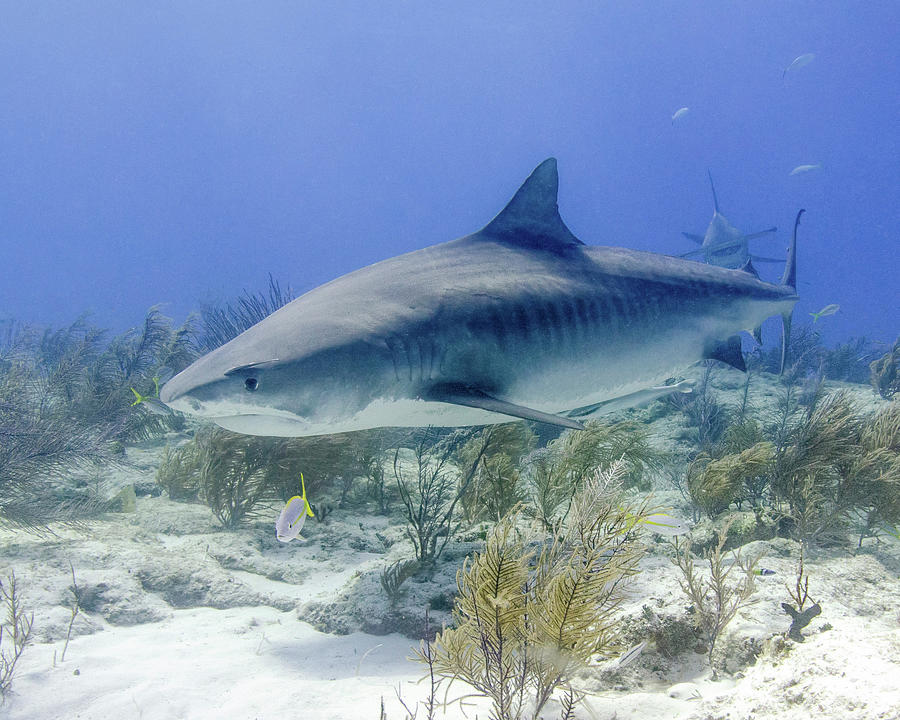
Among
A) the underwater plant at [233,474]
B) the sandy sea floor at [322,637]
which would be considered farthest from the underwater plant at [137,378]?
the sandy sea floor at [322,637]

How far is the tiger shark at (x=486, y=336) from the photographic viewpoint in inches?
114

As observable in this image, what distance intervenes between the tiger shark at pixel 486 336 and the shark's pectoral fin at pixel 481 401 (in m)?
0.01

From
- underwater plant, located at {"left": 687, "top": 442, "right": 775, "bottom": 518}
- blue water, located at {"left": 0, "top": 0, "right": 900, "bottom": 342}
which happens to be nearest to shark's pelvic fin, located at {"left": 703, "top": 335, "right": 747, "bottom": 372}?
underwater plant, located at {"left": 687, "top": 442, "right": 775, "bottom": 518}

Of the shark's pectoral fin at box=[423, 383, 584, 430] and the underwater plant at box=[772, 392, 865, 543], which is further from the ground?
the shark's pectoral fin at box=[423, 383, 584, 430]

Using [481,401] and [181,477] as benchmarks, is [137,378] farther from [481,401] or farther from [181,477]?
[481,401]

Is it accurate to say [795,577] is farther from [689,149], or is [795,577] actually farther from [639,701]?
[689,149]

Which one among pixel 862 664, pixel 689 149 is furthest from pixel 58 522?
pixel 689 149

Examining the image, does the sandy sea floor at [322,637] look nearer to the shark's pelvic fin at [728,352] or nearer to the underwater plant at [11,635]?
the underwater plant at [11,635]

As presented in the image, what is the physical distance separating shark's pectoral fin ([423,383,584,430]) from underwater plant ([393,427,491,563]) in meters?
1.12

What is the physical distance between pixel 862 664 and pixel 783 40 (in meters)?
189

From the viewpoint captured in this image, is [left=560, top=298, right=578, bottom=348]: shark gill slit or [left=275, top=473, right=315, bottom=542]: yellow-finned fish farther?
[left=560, top=298, right=578, bottom=348]: shark gill slit

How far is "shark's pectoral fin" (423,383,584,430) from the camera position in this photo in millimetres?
3131

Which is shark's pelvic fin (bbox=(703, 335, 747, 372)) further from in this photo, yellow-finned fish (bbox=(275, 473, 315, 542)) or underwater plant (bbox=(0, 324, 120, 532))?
underwater plant (bbox=(0, 324, 120, 532))

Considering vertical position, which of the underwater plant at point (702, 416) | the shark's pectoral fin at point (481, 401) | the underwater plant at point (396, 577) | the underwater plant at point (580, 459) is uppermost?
the shark's pectoral fin at point (481, 401)
